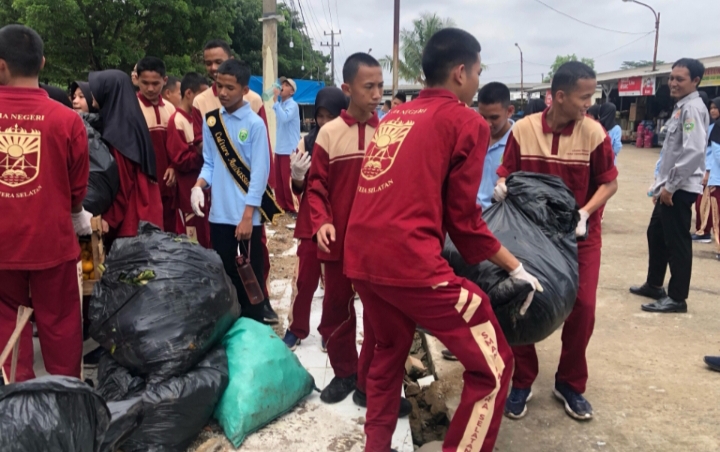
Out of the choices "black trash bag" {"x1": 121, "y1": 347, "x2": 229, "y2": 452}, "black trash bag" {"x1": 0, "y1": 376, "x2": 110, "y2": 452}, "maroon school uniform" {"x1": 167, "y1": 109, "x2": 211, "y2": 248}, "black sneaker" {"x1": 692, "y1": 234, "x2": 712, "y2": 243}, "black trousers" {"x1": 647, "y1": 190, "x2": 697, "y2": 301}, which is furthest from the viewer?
"black sneaker" {"x1": 692, "y1": 234, "x2": 712, "y2": 243}

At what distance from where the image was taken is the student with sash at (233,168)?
350 cm

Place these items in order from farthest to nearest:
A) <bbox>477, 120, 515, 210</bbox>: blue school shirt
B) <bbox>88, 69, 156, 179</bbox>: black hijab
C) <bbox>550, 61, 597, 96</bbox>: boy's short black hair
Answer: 1. <bbox>477, 120, 515, 210</bbox>: blue school shirt
2. <bbox>88, 69, 156, 179</bbox>: black hijab
3. <bbox>550, 61, 597, 96</bbox>: boy's short black hair

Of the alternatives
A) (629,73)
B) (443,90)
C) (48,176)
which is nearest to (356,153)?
(443,90)

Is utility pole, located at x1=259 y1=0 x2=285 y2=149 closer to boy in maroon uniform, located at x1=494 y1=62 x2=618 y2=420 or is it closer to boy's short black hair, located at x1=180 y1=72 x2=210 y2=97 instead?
boy's short black hair, located at x1=180 y1=72 x2=210 y2=97

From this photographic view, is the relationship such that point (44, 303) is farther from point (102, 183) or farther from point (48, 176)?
point (102, 183)

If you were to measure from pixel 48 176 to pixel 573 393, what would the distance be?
9.45ft

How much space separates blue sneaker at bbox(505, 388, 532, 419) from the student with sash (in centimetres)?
184

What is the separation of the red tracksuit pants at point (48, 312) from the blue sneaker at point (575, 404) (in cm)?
259

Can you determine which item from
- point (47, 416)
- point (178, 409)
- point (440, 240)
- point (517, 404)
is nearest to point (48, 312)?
point (178, 409)

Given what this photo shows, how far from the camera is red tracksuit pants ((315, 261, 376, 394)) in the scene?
2.95 meters

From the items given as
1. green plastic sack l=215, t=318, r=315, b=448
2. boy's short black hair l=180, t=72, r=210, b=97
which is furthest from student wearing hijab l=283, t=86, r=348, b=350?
boy's short black hair l=180, t=72, r=210, b=97

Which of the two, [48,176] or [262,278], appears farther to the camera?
[262,278]

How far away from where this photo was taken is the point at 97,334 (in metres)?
2.58

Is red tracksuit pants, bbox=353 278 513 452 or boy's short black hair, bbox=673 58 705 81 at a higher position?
boy's short black hair, bbox=673 58 705 81
